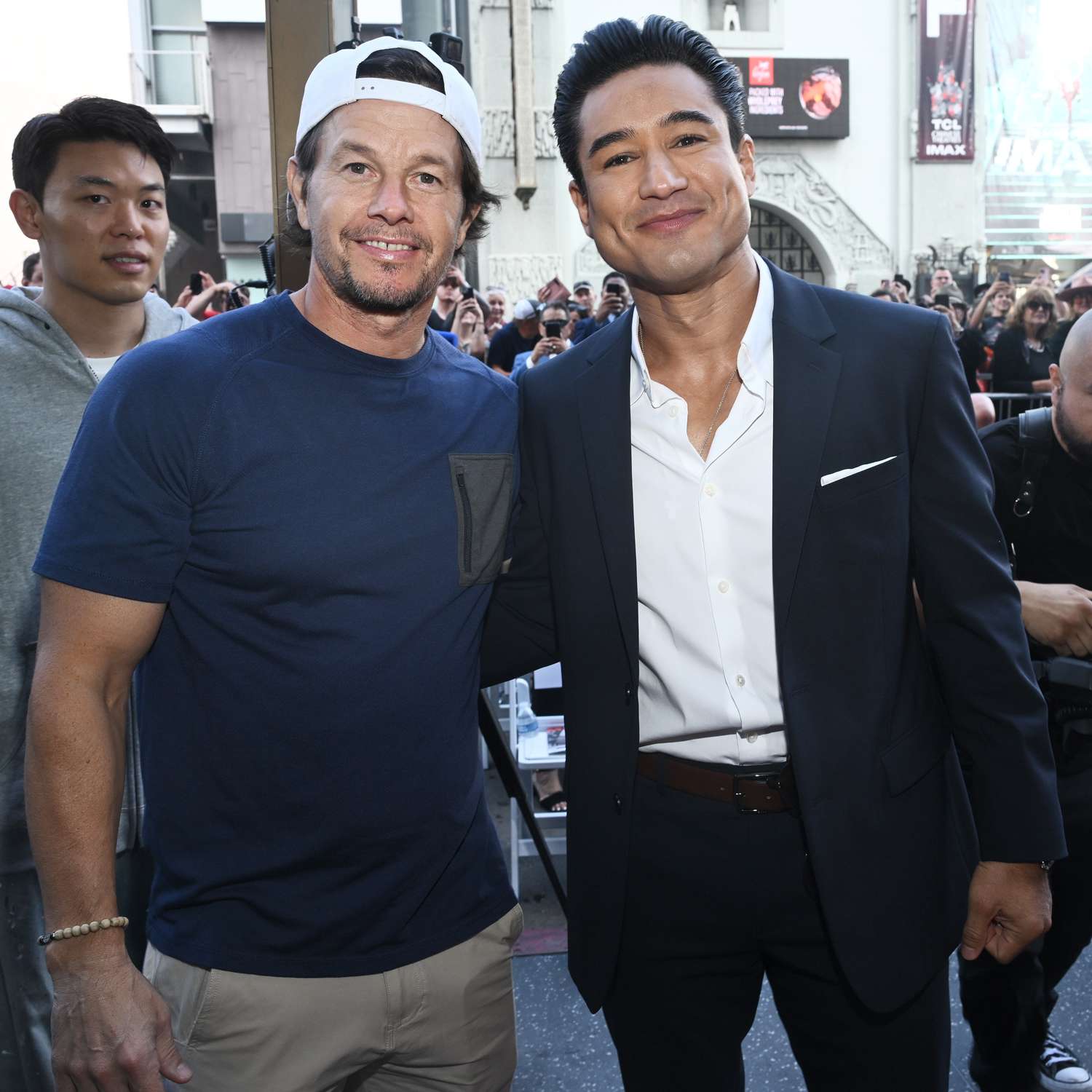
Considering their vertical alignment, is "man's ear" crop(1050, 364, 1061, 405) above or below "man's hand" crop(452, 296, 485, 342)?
below

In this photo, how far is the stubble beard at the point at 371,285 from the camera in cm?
179

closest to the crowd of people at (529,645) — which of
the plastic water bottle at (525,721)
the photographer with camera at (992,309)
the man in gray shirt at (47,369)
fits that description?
the man in gray shirt at (47,369)

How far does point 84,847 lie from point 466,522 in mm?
764

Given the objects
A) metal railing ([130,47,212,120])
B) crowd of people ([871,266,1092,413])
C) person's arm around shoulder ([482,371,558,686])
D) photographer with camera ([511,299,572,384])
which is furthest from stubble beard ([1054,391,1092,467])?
metal railing ([130,47,212,120])

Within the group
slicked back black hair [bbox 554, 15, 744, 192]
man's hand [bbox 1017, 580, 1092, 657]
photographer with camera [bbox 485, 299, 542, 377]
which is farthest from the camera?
photographer with camera [bbox 485, 299, 542, 377]

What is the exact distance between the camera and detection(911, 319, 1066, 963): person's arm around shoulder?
1.79 metres

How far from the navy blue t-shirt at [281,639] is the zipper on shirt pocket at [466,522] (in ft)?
0.06

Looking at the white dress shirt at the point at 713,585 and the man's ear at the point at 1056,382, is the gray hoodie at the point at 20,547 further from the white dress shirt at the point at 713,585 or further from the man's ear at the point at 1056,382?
the man's ear at the point at 1056,382

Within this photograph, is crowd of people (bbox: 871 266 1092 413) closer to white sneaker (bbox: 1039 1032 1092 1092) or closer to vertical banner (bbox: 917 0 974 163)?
white sneaker (bbox: 1039 1032 1092 1092)

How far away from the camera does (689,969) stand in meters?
1.93

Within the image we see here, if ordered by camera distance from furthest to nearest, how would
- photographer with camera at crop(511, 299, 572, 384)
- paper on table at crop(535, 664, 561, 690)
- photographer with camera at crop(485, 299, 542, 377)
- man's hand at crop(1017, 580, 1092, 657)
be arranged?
photographer with camera at crop(485, 299, 542, 377), photographer with camera at crop(511, 299, 572, 384), paper on table at crop(535, 664, 561, 690), man's hand at crop(1017, 580, 1092, 657)

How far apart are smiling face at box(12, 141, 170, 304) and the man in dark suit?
1228 mm

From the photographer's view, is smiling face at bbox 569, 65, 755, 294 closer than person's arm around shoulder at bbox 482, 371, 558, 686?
Yes

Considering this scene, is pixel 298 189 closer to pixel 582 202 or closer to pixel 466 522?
pixel 582 202
